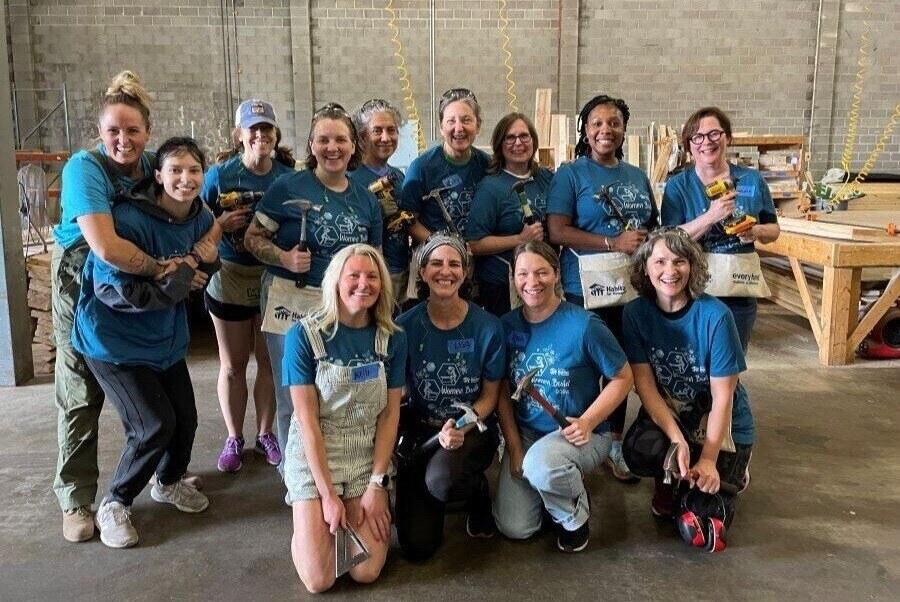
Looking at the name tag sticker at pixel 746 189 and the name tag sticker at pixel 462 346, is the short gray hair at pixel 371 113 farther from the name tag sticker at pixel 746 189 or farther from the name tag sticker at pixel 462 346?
the name tag sticker at pixel 746 189

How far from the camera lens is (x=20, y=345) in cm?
471

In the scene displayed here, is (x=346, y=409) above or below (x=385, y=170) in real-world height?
below

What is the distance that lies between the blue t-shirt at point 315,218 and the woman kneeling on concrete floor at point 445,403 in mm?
347

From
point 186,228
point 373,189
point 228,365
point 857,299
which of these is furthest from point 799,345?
point 186,228

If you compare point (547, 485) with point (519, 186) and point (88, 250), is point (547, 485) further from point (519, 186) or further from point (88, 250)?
point (88, 250)

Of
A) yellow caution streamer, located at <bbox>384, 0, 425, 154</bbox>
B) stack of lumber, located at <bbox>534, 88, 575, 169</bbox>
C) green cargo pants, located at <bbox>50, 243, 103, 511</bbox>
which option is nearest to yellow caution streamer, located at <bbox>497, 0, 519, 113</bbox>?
yellow caution streamer, located at <bbox>384, 0, 425, 154</bbox>

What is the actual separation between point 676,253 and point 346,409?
136 centimetres

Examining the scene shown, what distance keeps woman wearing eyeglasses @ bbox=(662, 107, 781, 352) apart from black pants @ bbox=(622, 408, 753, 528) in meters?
0.61

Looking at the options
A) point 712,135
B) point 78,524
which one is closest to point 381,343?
point 78,524

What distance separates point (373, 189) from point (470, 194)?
452mm

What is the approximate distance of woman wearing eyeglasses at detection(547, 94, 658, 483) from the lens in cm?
303

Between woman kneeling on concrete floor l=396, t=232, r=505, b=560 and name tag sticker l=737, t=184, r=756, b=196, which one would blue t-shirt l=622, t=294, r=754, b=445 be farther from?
name tag sticker l=737, t=184, r=756, b=196

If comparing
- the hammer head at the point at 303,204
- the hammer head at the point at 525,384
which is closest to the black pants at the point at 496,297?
the hammer head at the point at 525,384

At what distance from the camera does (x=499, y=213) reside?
308 centimetres
